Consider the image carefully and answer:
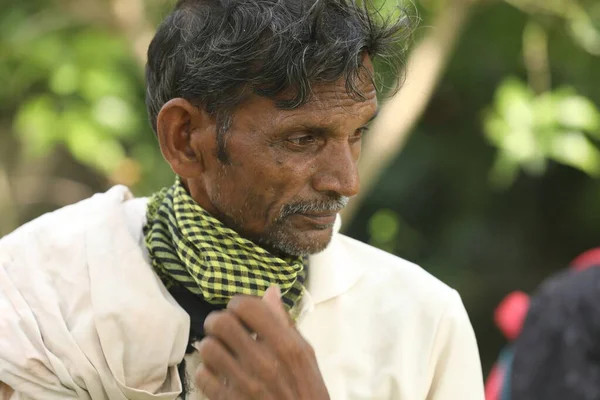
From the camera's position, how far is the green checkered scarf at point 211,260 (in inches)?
83.0

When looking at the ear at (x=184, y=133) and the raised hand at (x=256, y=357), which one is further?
the ear at (x=184, y=133)

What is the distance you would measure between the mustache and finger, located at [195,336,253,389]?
1.55ft

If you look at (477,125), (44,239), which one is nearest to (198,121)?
(44,239)

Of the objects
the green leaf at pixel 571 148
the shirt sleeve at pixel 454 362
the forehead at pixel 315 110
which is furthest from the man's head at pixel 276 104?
the green leaf at pixel 571 148

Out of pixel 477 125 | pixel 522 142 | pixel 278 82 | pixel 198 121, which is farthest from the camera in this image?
pixel 477 125

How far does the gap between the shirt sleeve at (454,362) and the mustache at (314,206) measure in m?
0.39

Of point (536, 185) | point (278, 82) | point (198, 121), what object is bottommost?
point (536, 185)

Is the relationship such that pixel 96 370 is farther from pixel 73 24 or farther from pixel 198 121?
pixel 73 24

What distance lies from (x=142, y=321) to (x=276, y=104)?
549 millimetres

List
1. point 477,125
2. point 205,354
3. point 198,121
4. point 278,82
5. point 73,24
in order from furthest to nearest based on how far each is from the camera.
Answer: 1. point 477,125
2. point 73,24
3. point 198,121
4. point 278,82
5. point 205,354

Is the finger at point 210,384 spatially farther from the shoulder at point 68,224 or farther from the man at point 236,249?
the shoulder at point 68,224

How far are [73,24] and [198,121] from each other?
2.70 meters

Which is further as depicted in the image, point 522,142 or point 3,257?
point 522,142

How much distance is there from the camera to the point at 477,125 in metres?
5.40
